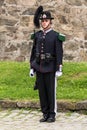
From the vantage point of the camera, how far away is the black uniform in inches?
335

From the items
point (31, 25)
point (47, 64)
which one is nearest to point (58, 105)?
point (47, 64)

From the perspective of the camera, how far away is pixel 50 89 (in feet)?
28.1

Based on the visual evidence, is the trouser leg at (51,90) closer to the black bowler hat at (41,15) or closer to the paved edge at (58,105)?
the paved edge at (58,105)

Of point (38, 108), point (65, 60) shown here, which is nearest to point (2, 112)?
point (38, 108)

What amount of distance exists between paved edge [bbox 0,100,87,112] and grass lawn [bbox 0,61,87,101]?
233mm

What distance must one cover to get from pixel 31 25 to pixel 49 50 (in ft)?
19.8

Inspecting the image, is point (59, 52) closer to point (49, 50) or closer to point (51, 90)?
point (49, 50)

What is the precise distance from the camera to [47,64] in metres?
8.52

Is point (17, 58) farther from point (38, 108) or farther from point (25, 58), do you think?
point (38, 108)

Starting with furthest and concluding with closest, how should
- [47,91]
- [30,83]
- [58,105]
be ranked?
[30,83]
[58,105]
[47,91]

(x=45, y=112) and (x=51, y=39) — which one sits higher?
(x=51, y=39)

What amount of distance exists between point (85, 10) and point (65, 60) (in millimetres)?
1375

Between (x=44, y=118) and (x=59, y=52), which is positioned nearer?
(x=59, y=52)

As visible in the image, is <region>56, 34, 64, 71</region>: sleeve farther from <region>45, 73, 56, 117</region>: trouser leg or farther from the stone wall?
the stone wall
